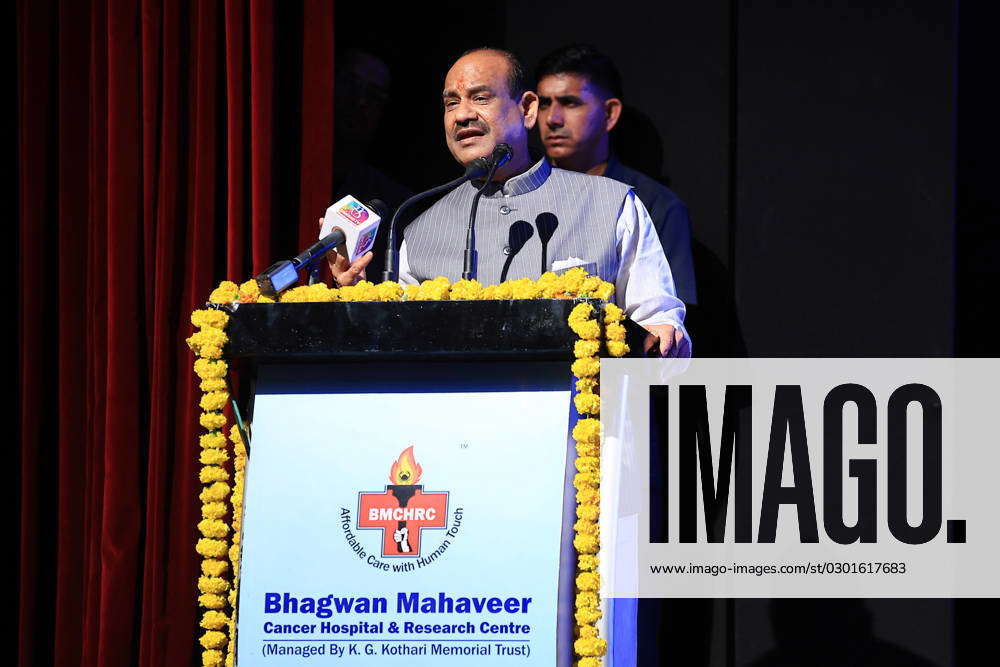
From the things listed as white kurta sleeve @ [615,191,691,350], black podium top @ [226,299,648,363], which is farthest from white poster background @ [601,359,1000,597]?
black podium top @ [226,299,648,363]

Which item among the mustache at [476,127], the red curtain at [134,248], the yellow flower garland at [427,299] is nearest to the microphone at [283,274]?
the yellow flower garland at [427,299]

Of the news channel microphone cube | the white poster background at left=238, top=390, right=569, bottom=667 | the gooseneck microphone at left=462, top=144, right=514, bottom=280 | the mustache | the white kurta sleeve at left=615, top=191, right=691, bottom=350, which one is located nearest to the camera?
the white poster background at left=238, top=390, right=569, bottom=667

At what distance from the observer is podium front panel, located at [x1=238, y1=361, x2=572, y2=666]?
183cm

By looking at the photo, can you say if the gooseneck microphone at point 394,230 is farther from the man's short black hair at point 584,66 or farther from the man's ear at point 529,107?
the man's short black hair at point 584,66

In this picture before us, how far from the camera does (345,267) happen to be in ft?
7.76

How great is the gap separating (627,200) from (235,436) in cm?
105

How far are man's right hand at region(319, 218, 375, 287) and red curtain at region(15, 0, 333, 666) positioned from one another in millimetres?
745

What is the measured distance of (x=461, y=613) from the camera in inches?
72.4

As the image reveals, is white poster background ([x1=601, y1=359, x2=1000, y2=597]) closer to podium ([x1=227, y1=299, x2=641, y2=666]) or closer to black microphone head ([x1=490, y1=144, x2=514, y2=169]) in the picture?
black microphone head ([x1=490, y1=144, x2=514, y2=169])

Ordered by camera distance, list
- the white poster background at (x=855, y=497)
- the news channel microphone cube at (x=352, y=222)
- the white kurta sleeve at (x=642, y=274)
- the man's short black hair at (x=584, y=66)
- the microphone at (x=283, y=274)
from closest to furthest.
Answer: the microphone at (x=283, y=274) → the news channel microphone cube at (x=352, y=222) → the white kurta sleeve at (x=642, y=274) → the white poster background at (x=855, y=497) → the man's short black hair at (x=584, y=66)

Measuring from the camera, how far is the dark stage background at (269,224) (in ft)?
10.1

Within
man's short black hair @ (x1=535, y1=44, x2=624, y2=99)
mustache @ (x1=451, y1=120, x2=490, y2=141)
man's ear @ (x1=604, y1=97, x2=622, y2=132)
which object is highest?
man's short black hair @ (x1=535, y1=44, x2=624, y2=99)

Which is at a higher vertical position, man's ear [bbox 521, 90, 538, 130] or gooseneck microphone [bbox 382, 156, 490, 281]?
man's ear [bbox 521, 90, 538, 130]

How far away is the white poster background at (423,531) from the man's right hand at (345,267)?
43 cm
